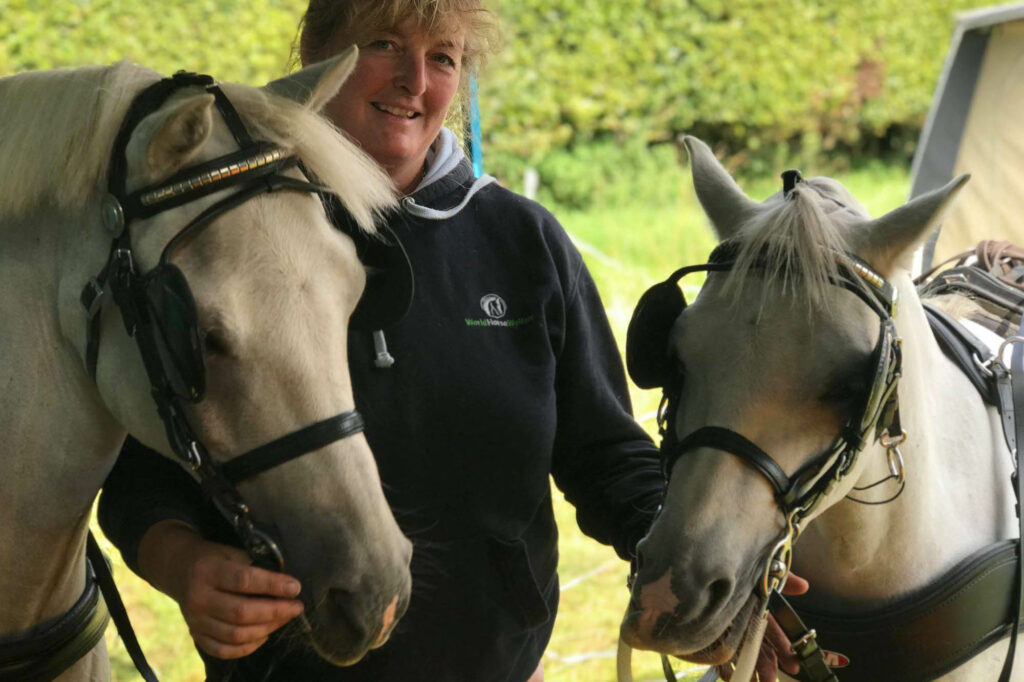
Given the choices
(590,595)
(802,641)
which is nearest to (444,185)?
(802,641)

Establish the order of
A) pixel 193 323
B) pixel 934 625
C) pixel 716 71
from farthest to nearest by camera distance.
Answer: pixel 716 71
pixel 934 625
pixel 193 323

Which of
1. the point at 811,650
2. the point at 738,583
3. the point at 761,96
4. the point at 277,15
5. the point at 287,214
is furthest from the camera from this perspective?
the point at 761,96

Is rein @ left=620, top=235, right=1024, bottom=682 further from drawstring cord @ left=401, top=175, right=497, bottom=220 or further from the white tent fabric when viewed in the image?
the white tent fabric

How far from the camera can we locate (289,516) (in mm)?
1548

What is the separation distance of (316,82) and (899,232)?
1.13 metres

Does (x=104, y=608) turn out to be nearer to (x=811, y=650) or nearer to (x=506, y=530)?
(x=506, y=530)

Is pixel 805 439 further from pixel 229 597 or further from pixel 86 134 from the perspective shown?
pixel 86 134

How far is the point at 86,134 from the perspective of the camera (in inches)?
63.9

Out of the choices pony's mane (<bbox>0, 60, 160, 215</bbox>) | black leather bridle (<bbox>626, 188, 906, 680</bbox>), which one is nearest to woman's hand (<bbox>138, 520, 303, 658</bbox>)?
pony's mane (<bbox>0, 60, 160, 215</bbox>)

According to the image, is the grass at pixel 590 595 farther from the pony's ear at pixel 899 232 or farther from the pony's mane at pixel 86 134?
the pony's mane at pixel 86 134

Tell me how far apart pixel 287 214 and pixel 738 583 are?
100 centimetres

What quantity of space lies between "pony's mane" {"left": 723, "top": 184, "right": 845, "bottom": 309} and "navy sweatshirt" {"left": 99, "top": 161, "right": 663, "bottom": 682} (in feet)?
1.39

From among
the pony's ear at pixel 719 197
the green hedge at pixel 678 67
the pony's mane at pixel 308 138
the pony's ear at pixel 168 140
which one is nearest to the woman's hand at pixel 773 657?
the pony's ear at pixel 719 197

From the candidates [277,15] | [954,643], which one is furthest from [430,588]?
[277,15]
